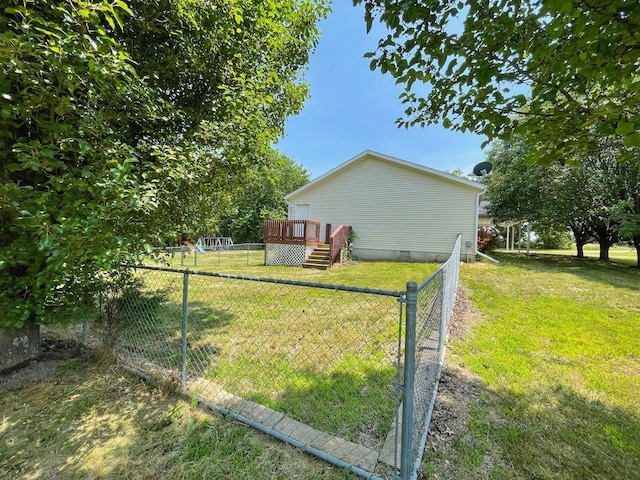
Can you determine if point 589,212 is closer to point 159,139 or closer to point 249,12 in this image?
point 249,12

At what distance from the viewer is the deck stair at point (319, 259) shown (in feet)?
36.7

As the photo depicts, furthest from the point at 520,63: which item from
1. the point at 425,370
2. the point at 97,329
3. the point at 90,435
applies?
the point at 97,329

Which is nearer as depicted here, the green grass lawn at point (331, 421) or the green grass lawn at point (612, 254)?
the green grass lawn at point (331, 421)

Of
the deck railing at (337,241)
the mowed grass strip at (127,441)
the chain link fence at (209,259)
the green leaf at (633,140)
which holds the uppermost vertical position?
the green leaf at (633,140)

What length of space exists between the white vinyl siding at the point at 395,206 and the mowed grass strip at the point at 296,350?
280 inches

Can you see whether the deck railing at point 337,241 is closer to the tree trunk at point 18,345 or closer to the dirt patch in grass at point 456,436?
the dirt patch in grass at point 456,436

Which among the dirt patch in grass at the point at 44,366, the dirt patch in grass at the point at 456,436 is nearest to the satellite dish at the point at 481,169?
the dirt patch in grass at the point at 456,436

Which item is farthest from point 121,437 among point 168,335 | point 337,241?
point 337,241

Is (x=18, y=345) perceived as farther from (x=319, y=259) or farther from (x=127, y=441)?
(x=319, y=259)

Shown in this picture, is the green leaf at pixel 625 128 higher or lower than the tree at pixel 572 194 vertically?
lower

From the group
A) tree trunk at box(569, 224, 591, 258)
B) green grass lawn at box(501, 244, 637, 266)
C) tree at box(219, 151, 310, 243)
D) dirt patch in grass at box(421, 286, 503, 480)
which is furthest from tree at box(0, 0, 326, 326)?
tree at box(219, 151, 310, 243)

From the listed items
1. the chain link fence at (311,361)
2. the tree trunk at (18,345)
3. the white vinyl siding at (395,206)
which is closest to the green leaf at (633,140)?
the chain link fence at (311,361)

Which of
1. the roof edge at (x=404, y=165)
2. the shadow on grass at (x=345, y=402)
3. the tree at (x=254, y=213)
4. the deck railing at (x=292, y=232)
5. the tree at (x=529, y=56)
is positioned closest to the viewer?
the tree at (x=529, y=56)

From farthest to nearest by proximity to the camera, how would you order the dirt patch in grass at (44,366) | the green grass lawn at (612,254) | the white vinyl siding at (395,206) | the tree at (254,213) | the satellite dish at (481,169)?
the tree at (254,213) → the green grass lawn at (612,254) → the satellite dish at (481,169) → the white vinyl siding at (395,206) → the dirt patch in grass at (44,366)
